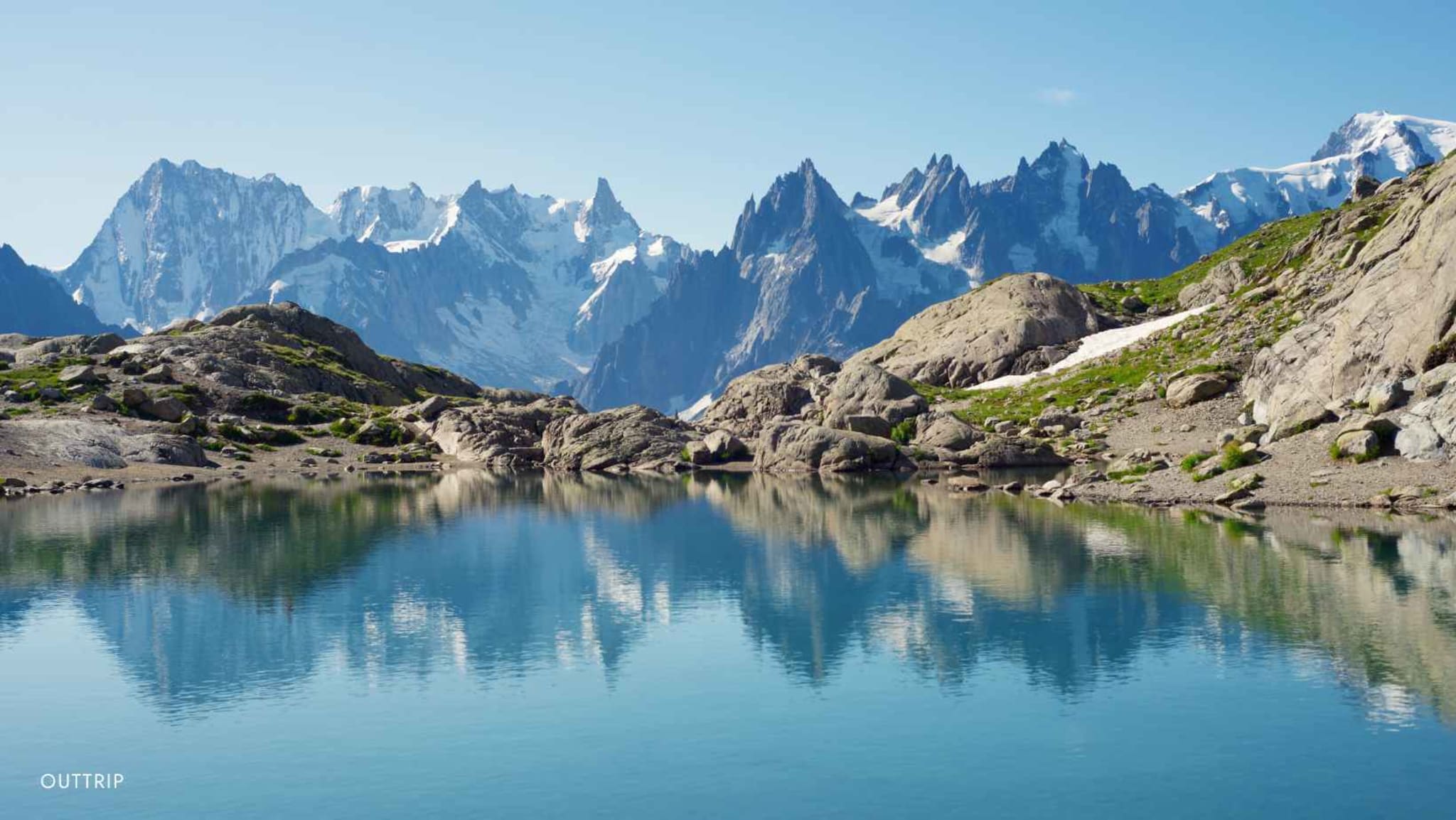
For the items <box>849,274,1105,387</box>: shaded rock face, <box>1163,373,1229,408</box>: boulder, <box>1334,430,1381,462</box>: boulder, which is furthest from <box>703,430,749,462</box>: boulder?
<box>1334,430,1381,462</box>: boulder

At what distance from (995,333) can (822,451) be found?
Answer: 5132cm

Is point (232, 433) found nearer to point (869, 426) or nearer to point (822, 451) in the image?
point (822, 451)

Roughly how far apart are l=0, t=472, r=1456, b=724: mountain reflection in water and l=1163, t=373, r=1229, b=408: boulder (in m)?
33.5

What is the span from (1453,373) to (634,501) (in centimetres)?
5594

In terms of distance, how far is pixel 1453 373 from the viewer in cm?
6769

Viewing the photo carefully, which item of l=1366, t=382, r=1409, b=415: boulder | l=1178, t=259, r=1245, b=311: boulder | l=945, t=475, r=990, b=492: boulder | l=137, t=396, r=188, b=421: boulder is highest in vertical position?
l=1178, t=259, r=1245, b=311: boulder

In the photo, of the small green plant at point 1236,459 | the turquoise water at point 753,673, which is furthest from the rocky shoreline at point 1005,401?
the turquoise water at point 753,673

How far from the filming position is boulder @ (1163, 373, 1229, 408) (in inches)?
4279

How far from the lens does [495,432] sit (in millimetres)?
145500

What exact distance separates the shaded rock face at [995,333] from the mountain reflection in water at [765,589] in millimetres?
71801

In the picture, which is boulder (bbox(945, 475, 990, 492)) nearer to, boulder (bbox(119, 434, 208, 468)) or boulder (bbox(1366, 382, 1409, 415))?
boulder (bbox(1366, 382, 1409, 415))

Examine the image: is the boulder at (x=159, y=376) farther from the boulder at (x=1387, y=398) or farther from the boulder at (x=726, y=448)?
the boulder at (x=1387, y=398)

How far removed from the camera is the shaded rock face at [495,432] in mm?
141250

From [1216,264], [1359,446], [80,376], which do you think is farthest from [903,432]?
[80,376]
